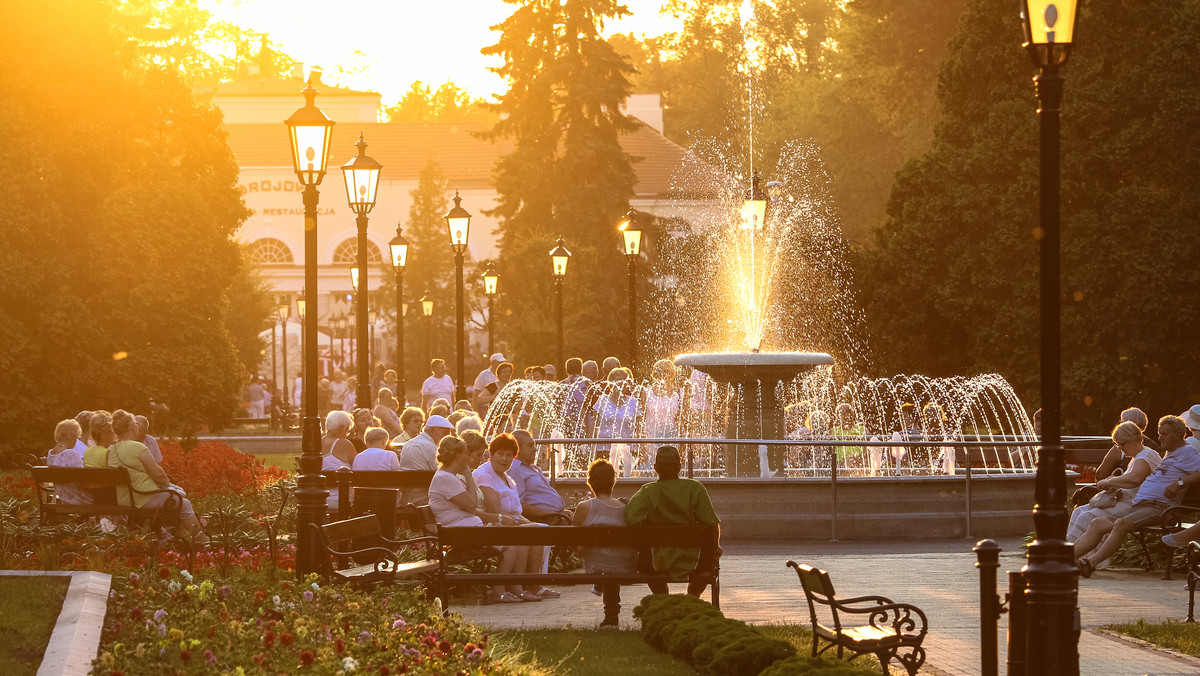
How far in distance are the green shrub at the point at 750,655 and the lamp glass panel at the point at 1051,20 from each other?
3262 millimetres

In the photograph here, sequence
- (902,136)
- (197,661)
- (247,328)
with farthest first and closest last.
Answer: (247,328), (902,136), (197,661)

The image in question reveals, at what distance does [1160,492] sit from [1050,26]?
6.30 metres

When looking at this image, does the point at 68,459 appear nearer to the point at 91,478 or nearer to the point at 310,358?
the point at 91,478

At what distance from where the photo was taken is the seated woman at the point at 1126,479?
12.8 metres

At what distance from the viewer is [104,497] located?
45.1 ft

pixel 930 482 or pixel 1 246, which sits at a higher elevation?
pixel 1 246

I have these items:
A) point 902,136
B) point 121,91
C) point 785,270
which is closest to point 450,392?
point 121,91

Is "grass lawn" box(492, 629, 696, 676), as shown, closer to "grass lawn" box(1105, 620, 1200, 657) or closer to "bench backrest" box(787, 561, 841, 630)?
"bench backrest" box(787, 561, 841, 630)

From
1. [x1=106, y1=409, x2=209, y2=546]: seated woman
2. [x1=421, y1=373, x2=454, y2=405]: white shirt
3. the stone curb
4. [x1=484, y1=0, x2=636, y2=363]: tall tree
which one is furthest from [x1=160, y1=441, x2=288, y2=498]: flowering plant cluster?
[x1=484, y1=0, x2=636, y2=363]: tall tree

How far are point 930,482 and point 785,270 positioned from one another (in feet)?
87.8

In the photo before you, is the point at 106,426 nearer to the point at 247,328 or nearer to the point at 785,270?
the point at 785,270

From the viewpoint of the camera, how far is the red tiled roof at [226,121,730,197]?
69625 millimetres

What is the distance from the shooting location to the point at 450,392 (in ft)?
86.8

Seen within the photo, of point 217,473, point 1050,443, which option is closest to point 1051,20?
point 1050,443
